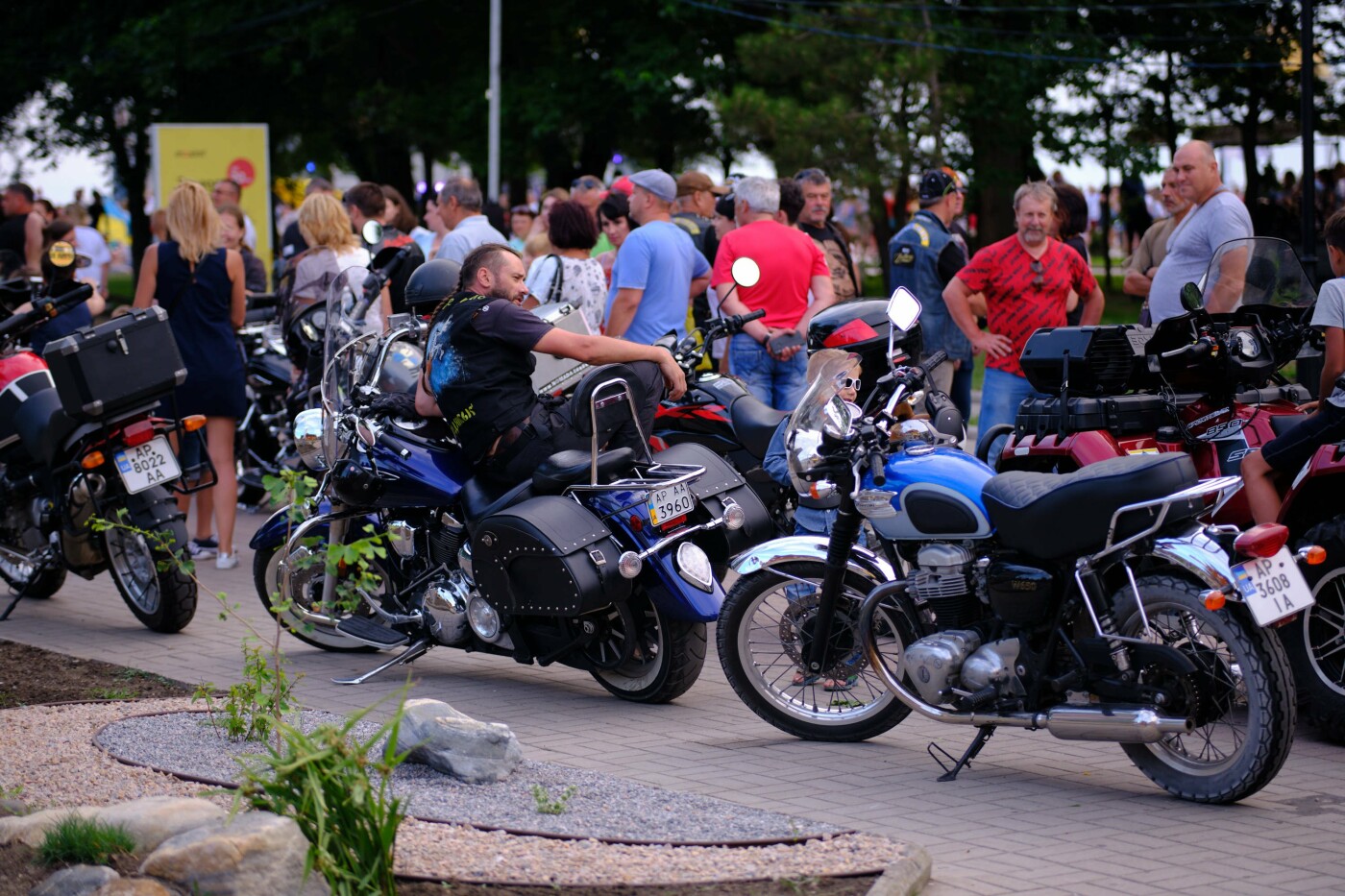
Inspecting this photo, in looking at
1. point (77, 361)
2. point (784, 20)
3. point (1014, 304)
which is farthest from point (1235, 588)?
point (784, 20)

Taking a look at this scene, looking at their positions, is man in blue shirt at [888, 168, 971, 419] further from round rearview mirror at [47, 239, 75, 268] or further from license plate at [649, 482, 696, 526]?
round rearview mirror at [47, 239, 75, 268]

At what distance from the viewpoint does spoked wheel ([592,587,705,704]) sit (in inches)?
260

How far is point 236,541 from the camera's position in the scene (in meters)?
11.1

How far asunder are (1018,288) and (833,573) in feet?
11.9

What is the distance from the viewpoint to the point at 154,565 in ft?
26.9

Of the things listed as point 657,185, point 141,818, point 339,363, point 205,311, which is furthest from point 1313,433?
point 205,311

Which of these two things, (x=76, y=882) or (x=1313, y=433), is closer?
(x=76, y=882)

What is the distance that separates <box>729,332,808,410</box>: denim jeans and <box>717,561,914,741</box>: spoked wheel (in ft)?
13.0

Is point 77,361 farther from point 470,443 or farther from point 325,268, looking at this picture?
point 325,268

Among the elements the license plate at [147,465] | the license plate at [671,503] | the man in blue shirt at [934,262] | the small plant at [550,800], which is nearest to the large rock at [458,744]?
the small plant at [550,800]

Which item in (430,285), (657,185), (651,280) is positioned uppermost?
(657,185)

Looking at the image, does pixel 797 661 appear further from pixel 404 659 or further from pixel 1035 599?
pixel 404 659

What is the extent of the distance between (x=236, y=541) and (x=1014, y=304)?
5067mm

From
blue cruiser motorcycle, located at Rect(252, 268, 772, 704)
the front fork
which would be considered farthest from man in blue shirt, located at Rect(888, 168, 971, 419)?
the front fork
